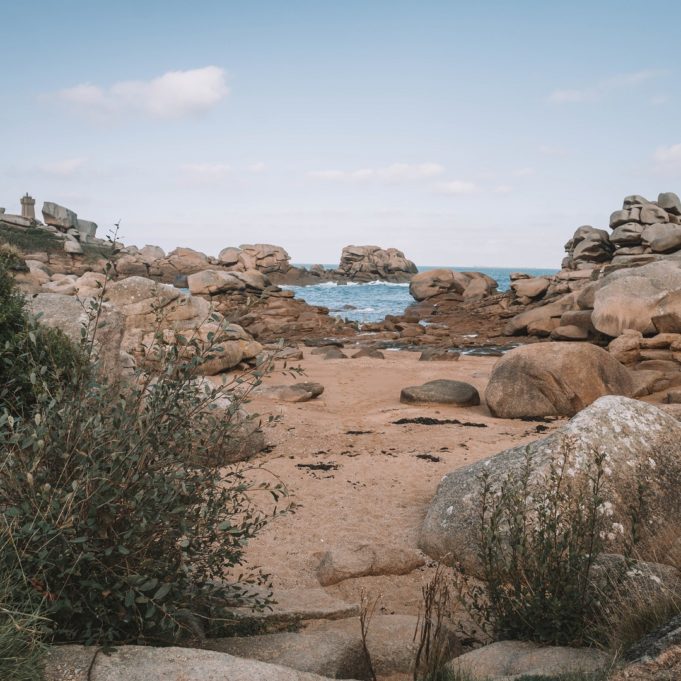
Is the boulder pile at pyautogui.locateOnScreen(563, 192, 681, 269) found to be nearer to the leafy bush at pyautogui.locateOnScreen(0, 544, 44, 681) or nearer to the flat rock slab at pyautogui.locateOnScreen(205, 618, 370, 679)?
the flat rock slab at pyautogui.locateOnScreen(205, 618, 370, 679)

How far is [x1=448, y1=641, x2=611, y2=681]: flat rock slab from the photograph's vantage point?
3.37 m

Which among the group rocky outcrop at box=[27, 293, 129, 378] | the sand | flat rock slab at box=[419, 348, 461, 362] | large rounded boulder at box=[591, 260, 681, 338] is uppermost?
large rounded boulder at box=[591, 260, 681, 338]

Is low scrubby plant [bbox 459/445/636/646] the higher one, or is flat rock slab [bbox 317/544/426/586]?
low scrubby plant [bbox 459/445/636/646]

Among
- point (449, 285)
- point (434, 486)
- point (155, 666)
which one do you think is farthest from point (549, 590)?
point (449, 285)

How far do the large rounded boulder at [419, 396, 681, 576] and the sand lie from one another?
1.24 ft

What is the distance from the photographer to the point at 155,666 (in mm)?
2840

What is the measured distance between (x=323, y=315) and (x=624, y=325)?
19315mm

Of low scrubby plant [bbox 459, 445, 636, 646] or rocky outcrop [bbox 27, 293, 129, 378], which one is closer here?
low scrubby plant [bbox 459, 445, 636, 646]

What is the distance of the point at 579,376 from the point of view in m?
12.0

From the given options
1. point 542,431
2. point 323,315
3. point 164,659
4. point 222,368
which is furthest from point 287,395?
point 323,315

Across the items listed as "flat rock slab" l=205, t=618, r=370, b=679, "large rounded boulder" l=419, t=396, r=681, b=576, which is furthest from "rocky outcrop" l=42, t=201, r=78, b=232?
"flat rock slab" l=205, t=618, r=370, b=679

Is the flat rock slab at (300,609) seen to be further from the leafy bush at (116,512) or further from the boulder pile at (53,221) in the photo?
the boulder pile at (53,221)

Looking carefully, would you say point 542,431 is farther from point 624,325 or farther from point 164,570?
point 624,325

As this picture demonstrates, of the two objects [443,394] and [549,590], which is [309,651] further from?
[443,394]
